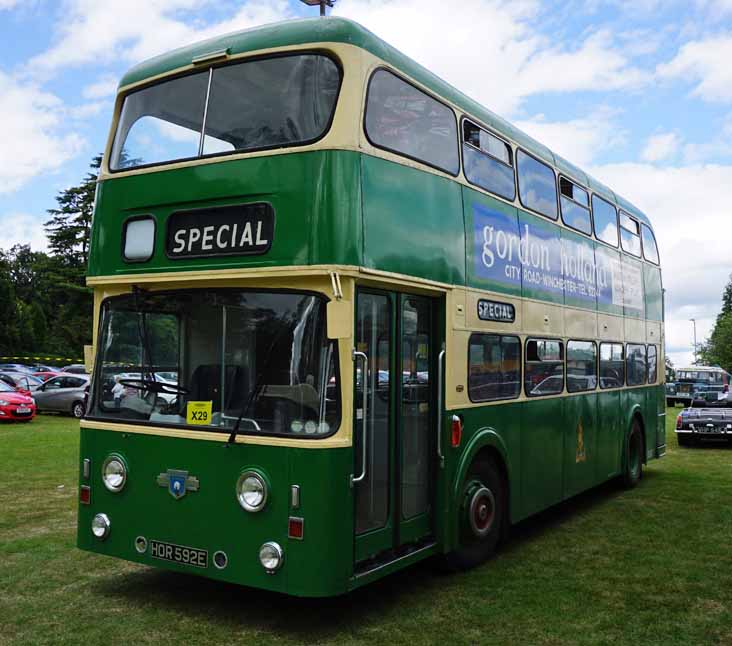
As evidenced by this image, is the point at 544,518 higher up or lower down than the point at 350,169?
lower down

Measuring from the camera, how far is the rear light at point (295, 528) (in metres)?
5.61

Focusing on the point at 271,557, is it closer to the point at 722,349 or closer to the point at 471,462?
the point at 471,462

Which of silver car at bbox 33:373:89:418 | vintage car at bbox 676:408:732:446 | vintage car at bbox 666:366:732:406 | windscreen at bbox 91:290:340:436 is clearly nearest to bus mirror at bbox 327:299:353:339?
windscreen at bbox 91:290:340:436

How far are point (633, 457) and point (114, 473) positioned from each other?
8.85 metres

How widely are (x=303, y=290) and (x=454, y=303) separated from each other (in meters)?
1.90

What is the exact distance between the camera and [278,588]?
5.68 meters

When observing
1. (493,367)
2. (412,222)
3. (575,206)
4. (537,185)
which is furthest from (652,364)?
(412,222)

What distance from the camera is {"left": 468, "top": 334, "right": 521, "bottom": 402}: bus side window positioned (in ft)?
→ 24.9

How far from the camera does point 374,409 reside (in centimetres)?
626

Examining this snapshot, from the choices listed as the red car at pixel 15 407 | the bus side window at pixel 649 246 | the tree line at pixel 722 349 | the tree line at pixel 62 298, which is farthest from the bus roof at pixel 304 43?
the tree line at pixel 722 349

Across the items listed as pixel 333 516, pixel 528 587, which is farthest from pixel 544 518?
pixel 333 516

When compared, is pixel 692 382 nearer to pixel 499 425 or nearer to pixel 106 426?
pixel 499 425

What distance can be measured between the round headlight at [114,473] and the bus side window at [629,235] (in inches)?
334

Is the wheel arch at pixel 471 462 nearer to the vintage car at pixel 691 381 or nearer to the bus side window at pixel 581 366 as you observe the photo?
the bus side window at pixel 581 366
